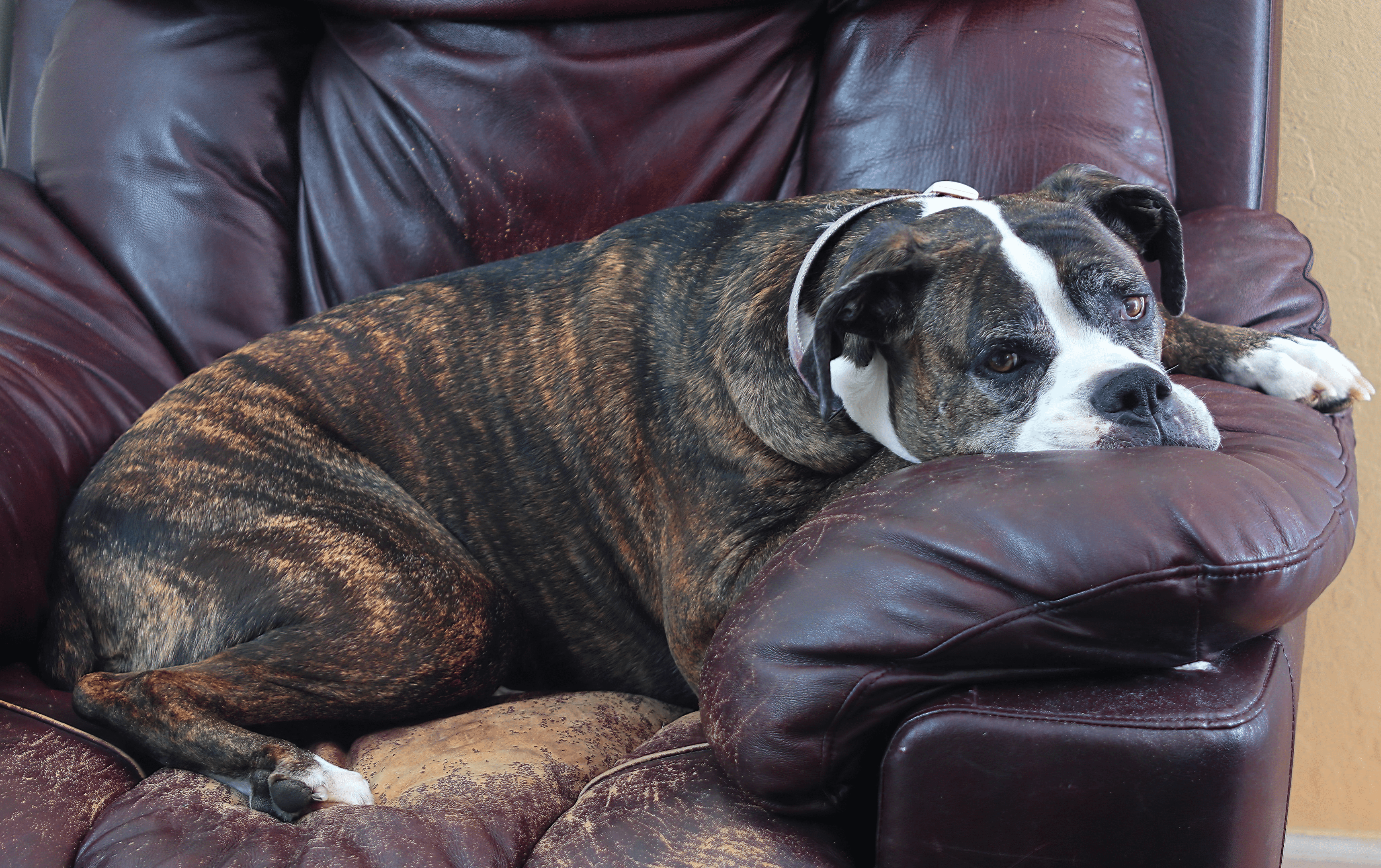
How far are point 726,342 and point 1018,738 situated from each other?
823 mm

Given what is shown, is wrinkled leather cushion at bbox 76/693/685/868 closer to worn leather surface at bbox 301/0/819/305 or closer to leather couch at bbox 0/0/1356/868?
leather couch at bbox 0/0/1356/868

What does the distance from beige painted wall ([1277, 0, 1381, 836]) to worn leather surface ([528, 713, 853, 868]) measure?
1925 mm

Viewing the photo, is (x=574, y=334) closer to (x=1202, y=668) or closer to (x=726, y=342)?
(x=726, y=342)

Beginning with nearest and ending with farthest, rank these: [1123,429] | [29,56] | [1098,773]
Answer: [1098,773], [1123,429], [29,56]

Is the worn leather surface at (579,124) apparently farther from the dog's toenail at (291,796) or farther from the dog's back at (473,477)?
the dog's toenail at (291,796)

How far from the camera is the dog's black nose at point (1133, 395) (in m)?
1.21

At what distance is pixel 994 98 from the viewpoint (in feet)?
6.89

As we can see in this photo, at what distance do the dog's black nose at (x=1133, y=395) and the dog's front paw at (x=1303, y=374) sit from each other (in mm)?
427

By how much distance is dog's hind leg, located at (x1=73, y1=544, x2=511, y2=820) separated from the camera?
4.59ft

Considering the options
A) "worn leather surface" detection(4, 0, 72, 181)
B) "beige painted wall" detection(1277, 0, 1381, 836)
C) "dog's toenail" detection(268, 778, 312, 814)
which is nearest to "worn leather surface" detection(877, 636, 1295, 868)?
"dog's toenail" detection(268, 778, 312, 814)

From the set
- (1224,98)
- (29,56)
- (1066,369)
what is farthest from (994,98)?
(29,56)

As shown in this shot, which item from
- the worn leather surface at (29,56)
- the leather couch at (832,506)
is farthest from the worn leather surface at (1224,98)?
the worn leather surface at (29,56)

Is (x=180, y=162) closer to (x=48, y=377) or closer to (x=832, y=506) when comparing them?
(x=48, y=377)

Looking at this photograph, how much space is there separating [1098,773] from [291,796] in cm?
102
